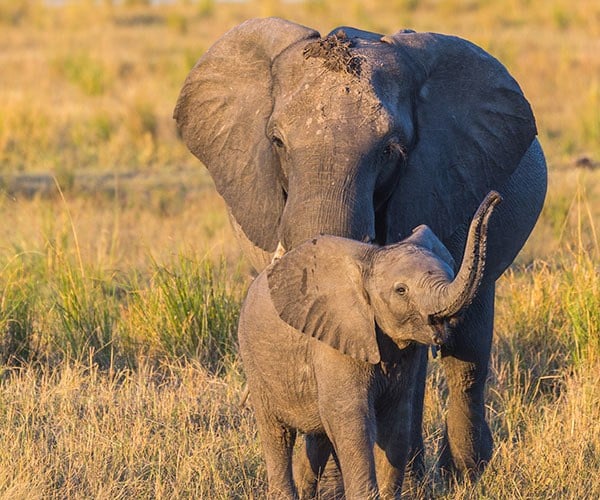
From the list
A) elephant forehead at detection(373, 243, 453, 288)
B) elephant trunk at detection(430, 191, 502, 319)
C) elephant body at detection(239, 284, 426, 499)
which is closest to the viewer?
elephant trunk at detection(430, 191, 502, 319)

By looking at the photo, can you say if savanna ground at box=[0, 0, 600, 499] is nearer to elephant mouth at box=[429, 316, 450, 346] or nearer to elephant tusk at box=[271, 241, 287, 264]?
elephant tusk at box=[271, 241, 287, 264]

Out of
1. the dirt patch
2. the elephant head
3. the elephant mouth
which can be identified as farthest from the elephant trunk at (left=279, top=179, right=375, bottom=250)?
the elephant mouth

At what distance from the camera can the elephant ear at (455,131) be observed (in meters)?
4.88

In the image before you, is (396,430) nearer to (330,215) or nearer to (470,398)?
(330,215)

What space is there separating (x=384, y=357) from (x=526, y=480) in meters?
1.42

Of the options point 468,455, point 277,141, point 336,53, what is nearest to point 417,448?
point 468,455

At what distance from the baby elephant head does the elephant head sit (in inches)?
7.7

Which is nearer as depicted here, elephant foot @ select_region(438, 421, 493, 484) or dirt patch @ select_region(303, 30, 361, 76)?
dirt patch @ select_region(303, 30, 361, 76)

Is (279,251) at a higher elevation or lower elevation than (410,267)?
lower

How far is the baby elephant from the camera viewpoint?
3.85m

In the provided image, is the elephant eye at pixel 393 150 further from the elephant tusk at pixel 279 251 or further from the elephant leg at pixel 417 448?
the elephant leg at pixel 417 448

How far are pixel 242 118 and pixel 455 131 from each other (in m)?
0.78

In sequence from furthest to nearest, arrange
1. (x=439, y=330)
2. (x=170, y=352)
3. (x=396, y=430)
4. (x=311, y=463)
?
(x=170, y=352)
(x=311, y=463)
(x=396, y=430)
(x=439, y=330)

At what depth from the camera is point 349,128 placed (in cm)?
448
